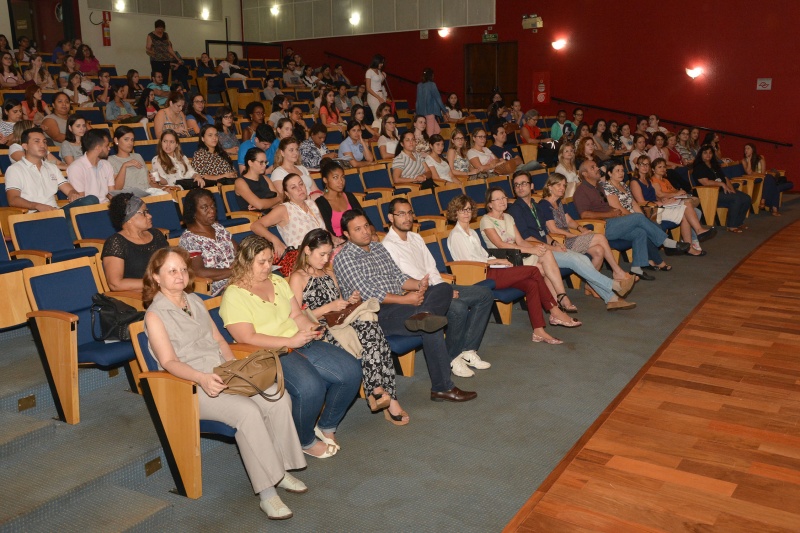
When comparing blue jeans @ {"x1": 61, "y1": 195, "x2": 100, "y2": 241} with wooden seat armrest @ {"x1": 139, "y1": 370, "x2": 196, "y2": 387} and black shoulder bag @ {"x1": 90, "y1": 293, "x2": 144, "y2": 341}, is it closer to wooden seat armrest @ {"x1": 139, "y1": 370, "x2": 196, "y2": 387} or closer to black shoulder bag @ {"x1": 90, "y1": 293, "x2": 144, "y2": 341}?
black shoulder bag @ {"x1": 90, "y1": 293, "x2": 144, "y2": 341}

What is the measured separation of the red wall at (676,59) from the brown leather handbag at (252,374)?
10385 millimetres

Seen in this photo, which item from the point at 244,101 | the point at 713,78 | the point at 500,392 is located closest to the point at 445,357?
the point at 500,392

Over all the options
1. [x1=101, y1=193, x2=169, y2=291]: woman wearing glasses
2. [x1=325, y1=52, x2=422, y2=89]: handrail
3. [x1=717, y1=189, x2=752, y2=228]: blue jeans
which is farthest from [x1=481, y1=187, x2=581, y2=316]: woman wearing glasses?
[x1=325, y1=52, x2=422, y2=89]: handrail

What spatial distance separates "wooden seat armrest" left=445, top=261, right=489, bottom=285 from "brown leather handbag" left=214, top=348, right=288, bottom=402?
198 cm

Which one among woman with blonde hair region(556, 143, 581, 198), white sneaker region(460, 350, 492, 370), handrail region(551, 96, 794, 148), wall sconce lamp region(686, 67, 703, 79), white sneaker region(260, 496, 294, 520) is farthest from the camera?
wall sconce lamp region(686, 67, 703, 79)

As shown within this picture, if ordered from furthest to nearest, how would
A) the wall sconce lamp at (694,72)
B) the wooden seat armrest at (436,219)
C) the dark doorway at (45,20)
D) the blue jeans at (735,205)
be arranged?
the dark doorway at (45,20), the wall sconce lamp at (694,72), the blue jeans at (735,205), the wooden seat armrest at (436,219)

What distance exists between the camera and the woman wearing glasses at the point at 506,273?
15.0ft

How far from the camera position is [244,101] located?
1112cm

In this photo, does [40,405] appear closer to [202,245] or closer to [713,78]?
[202,245]

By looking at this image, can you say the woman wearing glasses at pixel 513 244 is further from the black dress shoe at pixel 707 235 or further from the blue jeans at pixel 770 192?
the blue jeans at pixel 770 192

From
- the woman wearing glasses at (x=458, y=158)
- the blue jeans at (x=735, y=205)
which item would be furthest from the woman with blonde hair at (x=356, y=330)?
the blue jeans at (x=735, y=205)

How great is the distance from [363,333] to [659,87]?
32.2 ft

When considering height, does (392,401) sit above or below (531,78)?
below

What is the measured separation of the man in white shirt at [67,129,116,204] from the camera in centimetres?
500
